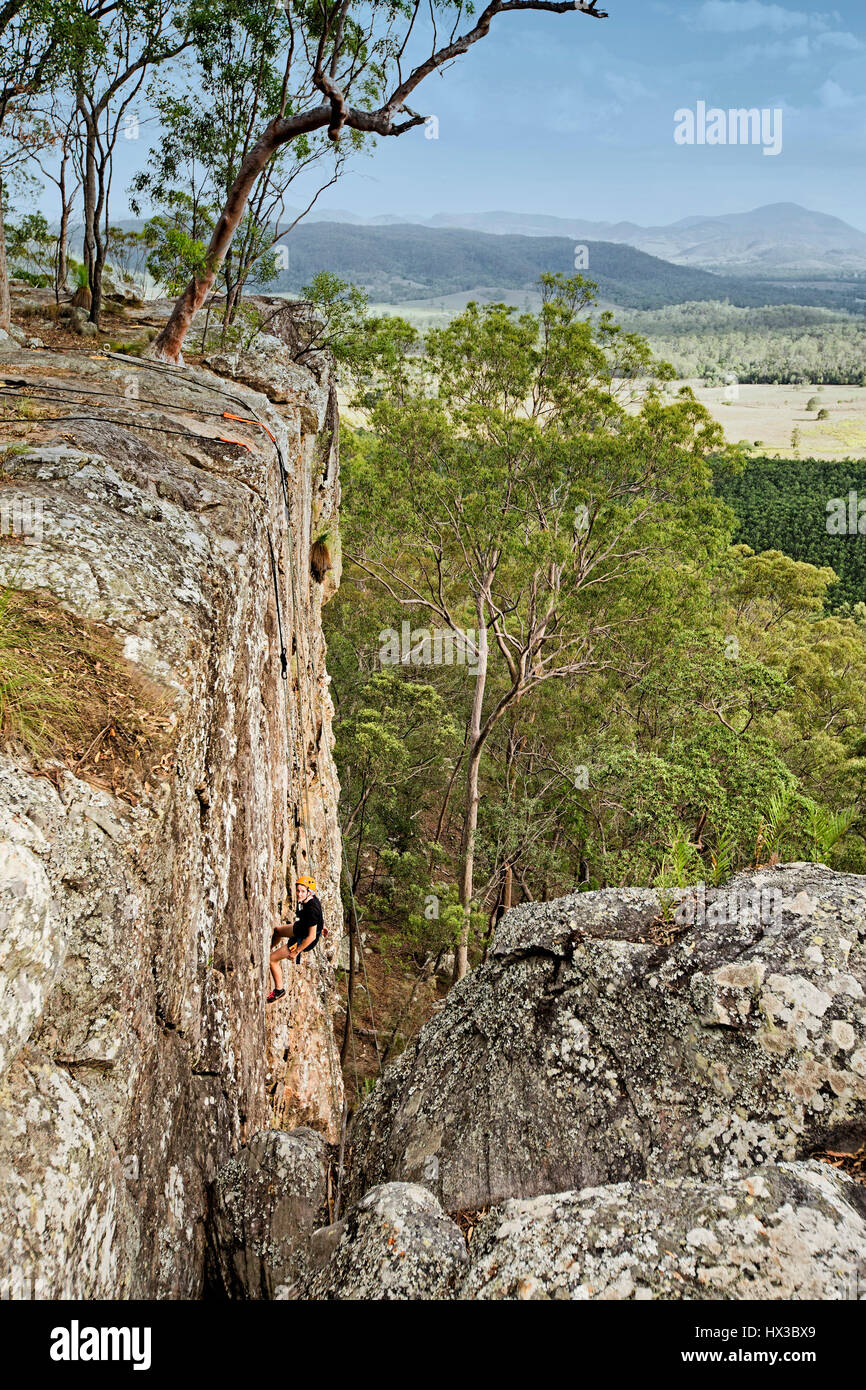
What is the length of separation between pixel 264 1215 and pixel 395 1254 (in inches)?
36.8

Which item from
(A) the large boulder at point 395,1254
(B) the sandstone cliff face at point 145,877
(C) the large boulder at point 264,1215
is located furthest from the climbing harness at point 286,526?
(A) the large boulder at point 395,1254

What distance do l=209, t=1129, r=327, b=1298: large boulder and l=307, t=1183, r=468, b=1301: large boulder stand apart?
323mm

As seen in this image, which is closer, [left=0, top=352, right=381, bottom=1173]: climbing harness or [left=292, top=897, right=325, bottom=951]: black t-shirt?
[left=0, top=352, right=381, bottom=1173]: climbing harness

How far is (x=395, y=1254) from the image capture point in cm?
355

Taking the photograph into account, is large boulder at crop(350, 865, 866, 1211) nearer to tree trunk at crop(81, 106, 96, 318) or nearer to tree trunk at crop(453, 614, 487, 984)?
tree trunk at crop(453, 614, 487, 984)

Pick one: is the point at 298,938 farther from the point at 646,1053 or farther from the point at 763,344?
the point at 763,344

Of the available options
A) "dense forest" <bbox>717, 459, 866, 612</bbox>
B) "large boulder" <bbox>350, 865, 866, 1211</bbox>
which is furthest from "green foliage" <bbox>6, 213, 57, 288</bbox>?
"dense forest" <bbox>717, 459, 866, 612</bbox>

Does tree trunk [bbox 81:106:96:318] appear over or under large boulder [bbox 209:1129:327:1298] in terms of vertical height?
over

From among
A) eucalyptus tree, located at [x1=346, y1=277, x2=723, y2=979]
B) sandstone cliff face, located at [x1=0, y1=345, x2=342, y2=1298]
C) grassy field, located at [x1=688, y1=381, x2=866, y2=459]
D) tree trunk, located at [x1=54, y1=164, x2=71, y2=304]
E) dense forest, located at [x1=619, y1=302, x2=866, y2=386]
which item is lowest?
sandstone cliff face, located at [x1=0, y1=345, x2=342, y2=1298]

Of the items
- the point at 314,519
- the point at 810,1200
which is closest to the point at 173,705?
the point at 810,1200

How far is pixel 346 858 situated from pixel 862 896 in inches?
835

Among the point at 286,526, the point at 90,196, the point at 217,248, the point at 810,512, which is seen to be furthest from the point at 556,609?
the point at 810,512

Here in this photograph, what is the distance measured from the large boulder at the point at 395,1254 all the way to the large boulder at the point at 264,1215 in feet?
1.06

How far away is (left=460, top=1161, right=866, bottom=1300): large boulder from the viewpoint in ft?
10.2
